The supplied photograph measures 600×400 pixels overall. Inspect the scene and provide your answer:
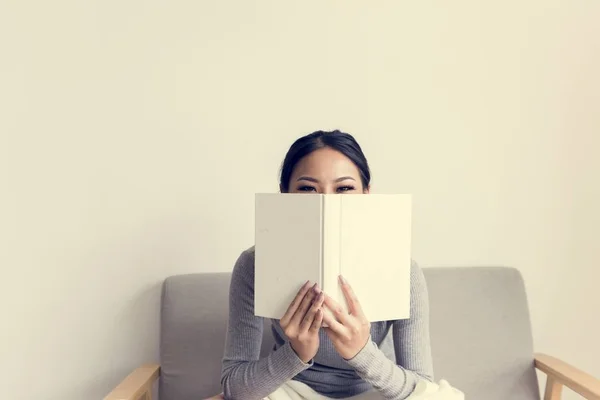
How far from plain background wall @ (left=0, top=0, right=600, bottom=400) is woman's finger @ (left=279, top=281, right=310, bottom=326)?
0.62m

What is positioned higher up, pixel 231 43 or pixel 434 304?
pixel 231 43

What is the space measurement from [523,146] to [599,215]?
31 centimetres

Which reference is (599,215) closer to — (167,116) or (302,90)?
(302,90)

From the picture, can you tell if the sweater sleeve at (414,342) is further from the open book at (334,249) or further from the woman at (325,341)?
the open book at (334,249)

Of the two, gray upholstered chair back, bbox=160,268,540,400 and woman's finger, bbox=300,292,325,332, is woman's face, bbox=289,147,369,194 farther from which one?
gray upholstered chair back, bbox=160,268,540,400

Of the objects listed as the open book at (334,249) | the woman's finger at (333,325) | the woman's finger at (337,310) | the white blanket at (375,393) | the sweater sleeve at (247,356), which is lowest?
the white blanket at (375,393)

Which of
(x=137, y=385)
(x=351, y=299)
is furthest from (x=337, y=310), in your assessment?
(x=137, y=385)

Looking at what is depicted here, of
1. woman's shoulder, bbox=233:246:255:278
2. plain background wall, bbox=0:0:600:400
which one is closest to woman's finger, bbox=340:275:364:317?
woman's shoulder, bbox=233:246:255:278

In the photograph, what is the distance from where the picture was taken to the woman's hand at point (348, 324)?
93 centimetres

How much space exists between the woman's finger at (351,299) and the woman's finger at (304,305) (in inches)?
2.0

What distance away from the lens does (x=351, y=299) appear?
938mm

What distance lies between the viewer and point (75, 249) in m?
1.49

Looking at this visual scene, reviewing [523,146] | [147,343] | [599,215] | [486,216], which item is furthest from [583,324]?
[147,343]

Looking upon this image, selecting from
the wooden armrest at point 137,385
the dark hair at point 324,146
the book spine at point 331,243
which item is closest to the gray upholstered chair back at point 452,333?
the wooden armrest at point 137,385
